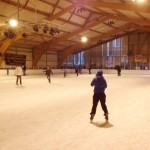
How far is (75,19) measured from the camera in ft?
101

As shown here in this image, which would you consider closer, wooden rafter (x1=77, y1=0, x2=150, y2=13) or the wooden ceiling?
wooden rafter (x1=77, y1=0, x2=150, y2=13)

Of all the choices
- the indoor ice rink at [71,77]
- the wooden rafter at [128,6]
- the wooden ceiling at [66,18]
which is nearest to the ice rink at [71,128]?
the indoor ice rink at [71,77]

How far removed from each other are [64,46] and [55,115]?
113 feet

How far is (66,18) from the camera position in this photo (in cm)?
2980

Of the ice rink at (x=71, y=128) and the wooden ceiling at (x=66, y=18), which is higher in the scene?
the wooden ceiling at (x=66, y=18)

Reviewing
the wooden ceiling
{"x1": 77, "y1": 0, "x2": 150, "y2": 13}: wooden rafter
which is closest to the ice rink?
{"x1": 77, "y1": 0, "x2": 150, "y2": 13}: wooden rafter

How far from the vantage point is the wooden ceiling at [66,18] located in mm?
19681

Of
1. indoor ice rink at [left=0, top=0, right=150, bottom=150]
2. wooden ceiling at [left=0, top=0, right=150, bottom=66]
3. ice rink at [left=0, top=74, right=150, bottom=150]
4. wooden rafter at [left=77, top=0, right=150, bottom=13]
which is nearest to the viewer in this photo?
ice rink at [left=0, top=74, right=150, bottom=150]

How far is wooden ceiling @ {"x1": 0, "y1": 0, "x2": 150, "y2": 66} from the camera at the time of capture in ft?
64.6

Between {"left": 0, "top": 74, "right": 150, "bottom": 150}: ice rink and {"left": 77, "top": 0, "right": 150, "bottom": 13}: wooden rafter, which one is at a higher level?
{"left": 77, "top": 0, "right": 150, "bottom": 13}: wooden rafter

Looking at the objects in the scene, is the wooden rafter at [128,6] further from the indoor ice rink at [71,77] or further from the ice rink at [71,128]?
the ice rink at [71,128]

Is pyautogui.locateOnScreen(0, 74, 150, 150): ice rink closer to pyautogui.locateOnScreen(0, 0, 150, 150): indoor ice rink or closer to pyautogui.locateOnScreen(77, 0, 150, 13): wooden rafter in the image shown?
pyautogui.locateOnScreen(0, 0, 150, 150): indoor ice rink

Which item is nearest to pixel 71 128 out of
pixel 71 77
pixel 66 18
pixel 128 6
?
pixel 128 6

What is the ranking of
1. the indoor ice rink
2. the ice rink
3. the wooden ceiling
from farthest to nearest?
the wooden ceiling
the indoor ice rink
the ice rink
